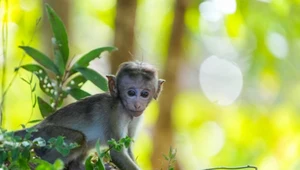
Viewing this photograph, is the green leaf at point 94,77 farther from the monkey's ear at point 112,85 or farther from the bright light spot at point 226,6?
the bright light spot at point 226,6

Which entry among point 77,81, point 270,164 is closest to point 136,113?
point 77,81

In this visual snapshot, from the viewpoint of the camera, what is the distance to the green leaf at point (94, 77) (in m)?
2.38

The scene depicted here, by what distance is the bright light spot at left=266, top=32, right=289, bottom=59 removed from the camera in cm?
392

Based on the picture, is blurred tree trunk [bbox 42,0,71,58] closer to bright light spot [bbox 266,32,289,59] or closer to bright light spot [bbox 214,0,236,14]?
bright light spot [bbox 214,0,236,14]

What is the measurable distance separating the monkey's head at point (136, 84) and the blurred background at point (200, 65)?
3.00 ft

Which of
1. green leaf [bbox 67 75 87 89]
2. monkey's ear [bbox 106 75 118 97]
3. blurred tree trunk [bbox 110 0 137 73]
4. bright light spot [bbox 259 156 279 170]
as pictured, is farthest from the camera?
bright light spot [bbox 259 156 279 170]

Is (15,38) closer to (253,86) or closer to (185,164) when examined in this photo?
(185,164)

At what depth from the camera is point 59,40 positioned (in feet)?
7.90

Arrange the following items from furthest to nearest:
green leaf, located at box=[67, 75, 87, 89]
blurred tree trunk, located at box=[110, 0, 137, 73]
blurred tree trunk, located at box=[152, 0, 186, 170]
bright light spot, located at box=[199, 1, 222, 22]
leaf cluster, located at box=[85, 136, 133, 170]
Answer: bright light spot, located at box=[199, 1, 222, 22] < blurred tree trunk, located at box=[152, 0, 186, 170] < blurred tree trunk, located at box=[110, 0, 137, 73] < green leaf, located at box=[67, 75, 87, 89] < leaf cluster, located at box=[85, 136, 133, 170]

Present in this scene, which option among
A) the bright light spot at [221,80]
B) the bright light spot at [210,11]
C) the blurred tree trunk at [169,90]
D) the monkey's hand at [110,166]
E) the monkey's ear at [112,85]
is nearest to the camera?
the monkey's hand at [110,166]

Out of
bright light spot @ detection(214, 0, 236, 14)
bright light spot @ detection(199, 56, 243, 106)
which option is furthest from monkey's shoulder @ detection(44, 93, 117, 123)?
bright light spot @ detection(199, 56, 243, 106)

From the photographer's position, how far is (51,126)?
2.16 m

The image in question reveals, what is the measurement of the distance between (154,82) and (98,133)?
250mm

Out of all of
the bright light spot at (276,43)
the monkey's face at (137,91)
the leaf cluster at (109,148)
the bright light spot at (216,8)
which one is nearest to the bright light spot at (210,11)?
the bright light spot at (216,8)
